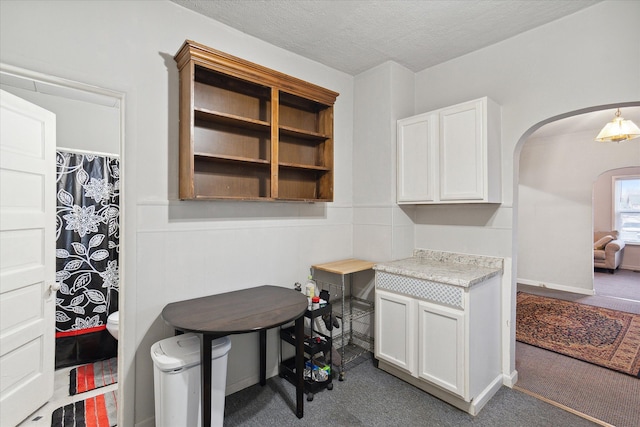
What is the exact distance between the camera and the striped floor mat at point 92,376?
2.28 m

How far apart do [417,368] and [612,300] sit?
4.58 metres

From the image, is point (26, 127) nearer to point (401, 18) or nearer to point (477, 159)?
point (401, 18)

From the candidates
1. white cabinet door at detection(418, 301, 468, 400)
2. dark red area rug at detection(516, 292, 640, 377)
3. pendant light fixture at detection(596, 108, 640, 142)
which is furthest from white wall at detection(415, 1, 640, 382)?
Result: pendant light fixture at detection(596, 108, 640, 142)

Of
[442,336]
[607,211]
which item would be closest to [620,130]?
[442,336]

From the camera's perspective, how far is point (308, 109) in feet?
9.00

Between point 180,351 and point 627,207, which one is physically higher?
point 627,207

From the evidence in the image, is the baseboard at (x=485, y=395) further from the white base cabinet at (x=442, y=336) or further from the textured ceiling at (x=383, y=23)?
the textured ceiling at (x=383, y=23)

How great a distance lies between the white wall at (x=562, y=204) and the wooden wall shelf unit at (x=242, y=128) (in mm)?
4942

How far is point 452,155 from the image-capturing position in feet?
8.02

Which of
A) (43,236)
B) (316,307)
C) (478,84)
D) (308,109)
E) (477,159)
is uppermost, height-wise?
(478,84)

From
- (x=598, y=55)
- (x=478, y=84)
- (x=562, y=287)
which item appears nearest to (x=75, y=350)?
(x=478, y=84)

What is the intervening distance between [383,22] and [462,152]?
112 cm

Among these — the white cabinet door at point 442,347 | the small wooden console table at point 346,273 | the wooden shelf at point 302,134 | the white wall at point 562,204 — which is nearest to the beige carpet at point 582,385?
the white cabinet door at point 442,347

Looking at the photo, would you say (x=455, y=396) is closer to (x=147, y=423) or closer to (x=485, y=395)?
(x=485, y=395)
